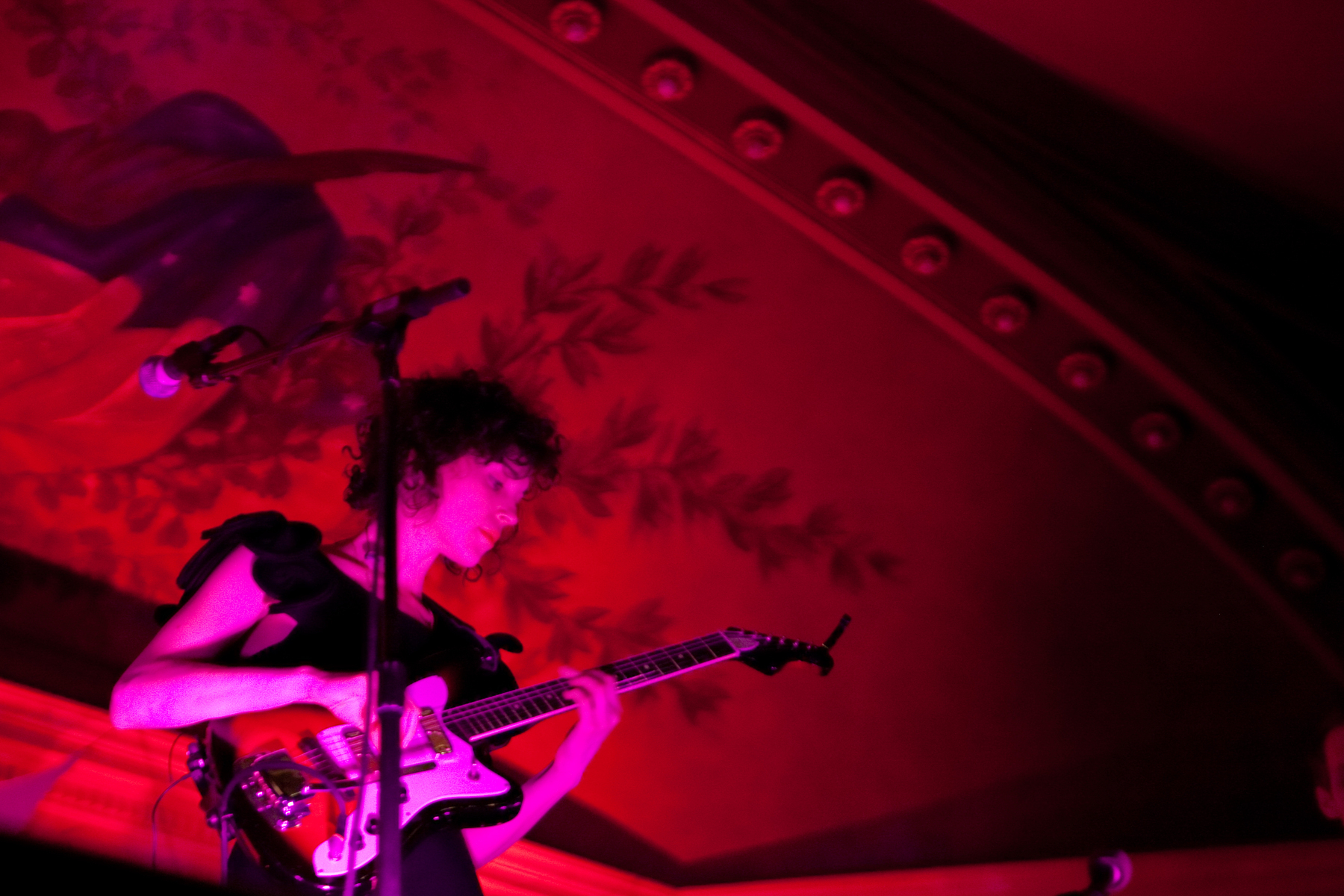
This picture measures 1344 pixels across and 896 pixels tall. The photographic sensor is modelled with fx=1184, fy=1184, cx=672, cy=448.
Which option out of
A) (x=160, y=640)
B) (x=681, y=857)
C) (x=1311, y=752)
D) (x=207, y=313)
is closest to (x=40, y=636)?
(x=207, y=313)

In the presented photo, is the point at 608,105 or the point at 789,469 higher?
the point at 608,105

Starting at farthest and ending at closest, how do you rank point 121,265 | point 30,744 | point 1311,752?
point 1311,752, point 121,265, point 30,744

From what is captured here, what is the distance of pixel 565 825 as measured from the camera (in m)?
3.11

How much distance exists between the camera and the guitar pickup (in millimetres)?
1830

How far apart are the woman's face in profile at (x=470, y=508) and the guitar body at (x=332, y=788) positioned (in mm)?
268

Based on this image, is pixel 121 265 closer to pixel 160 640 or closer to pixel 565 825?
pixel 160 640

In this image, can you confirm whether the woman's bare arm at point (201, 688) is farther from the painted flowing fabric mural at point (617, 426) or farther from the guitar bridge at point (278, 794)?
the painted flowing fabric mural at point (617, 426)

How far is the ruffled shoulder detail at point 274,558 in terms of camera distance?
1773mm

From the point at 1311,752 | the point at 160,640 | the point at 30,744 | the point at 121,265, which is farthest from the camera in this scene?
the point at 1311,752

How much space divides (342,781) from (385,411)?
22.0 inches

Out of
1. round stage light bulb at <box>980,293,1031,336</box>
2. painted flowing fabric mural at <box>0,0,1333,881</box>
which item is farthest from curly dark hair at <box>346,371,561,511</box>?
round stage light bulb at <box>980,293,1031,336</box>

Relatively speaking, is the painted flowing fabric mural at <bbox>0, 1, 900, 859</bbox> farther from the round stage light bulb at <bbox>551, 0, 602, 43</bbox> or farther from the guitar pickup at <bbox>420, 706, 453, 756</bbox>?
the guitar pickup at <bbox>420, 706, 453, 756</bbox>

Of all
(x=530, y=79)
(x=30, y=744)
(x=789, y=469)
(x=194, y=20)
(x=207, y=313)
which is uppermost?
(x=530, y=79)

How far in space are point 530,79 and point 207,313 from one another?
3.14 feet
